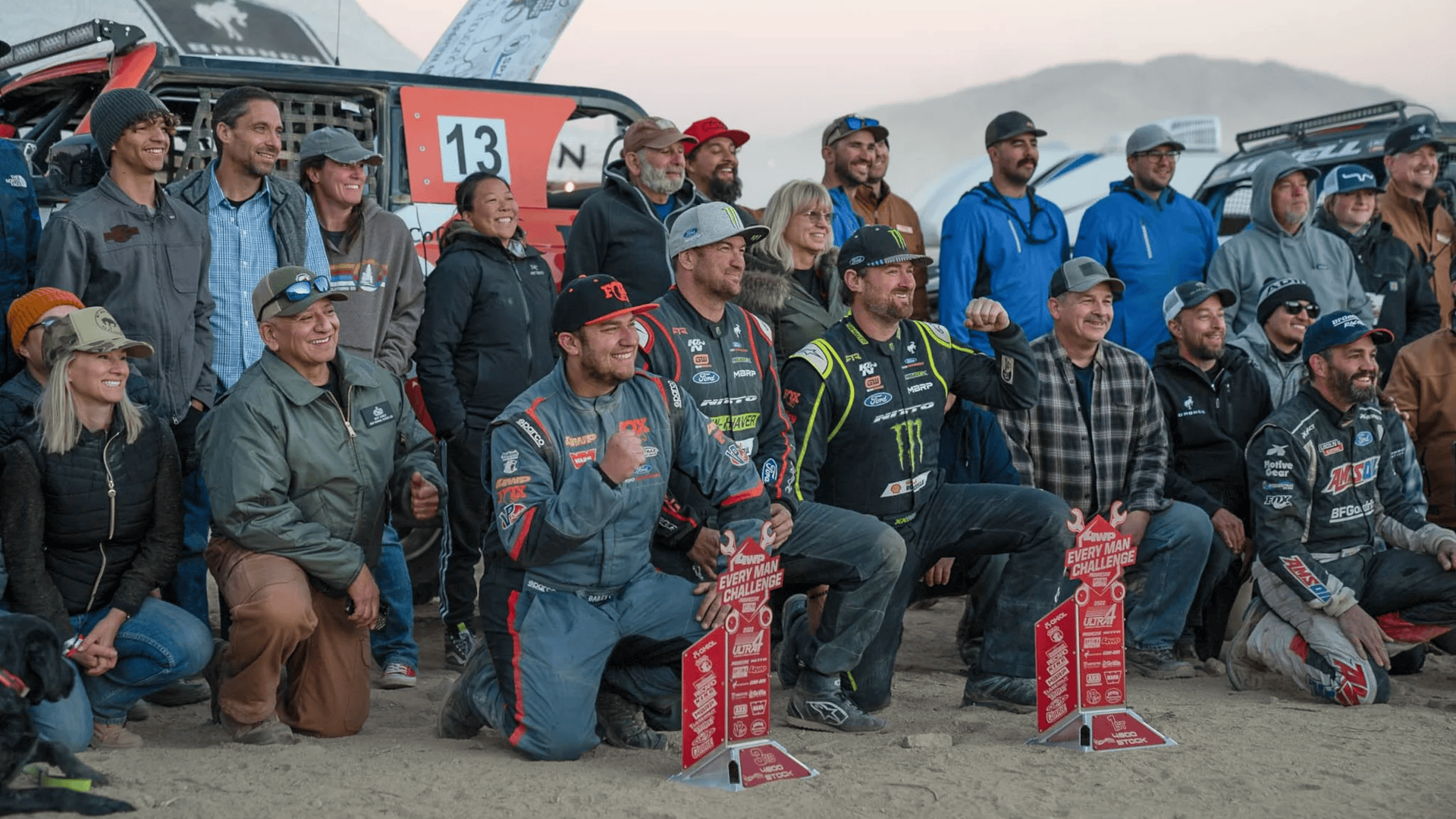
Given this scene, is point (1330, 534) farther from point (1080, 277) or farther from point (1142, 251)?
point (1142, 251)

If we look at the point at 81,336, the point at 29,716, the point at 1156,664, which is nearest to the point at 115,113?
the point at 81,336

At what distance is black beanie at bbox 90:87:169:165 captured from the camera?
18.4 feet

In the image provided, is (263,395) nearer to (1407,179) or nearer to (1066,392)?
(1066,392)

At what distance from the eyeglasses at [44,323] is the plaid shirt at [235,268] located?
821 mm

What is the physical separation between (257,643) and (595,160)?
846 centimetres

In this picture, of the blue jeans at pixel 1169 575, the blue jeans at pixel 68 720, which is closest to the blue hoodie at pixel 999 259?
the blue jeans at pixel 1169 575

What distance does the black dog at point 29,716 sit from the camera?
13.4 feet

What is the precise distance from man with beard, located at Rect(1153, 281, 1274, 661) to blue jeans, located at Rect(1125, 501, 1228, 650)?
36 cm

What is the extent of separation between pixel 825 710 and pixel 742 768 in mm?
936

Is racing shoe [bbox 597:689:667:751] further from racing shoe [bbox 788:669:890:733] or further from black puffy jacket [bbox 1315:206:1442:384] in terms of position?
black puffy jacket [bbox 1315:206:1442:384]

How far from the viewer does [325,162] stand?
20.4 feet

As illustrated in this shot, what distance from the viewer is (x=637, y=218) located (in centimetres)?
682

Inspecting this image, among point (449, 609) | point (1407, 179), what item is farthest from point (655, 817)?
point (1407, 179)

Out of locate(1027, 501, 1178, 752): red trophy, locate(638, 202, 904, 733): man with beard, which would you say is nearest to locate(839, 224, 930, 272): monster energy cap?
locate(638, 202, 904, 733): man with beard
